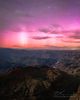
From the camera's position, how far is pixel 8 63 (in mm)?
8133

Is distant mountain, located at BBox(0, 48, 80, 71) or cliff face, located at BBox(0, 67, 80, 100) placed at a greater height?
distant mountain, located at BBox(0, 48, 80, 71)

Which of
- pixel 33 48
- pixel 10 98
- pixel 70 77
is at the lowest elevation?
pixel 10 98

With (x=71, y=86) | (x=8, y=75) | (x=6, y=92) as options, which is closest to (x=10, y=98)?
(x=6, y=92)

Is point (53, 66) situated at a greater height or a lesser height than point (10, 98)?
greater

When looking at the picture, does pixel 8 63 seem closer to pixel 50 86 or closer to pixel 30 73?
pixel 30 73

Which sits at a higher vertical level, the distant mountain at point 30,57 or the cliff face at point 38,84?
the distant mountain at point 30,57

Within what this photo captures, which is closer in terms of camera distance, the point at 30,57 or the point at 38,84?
the point at 30,57

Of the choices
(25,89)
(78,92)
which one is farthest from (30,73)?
(78,92)

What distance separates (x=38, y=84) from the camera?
837cm

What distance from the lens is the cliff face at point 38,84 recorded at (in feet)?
26.5

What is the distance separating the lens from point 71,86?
8.10m

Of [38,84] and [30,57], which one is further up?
[30,57]

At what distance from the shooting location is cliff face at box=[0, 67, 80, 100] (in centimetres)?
806

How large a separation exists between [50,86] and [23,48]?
163 centimetres
